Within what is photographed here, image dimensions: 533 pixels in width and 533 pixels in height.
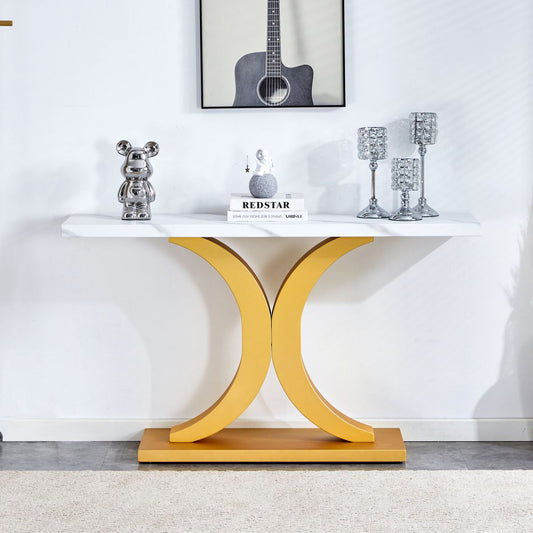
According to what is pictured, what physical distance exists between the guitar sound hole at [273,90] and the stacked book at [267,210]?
0.37m

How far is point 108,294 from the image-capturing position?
9.05 ft

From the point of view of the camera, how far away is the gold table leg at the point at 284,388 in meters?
2.55

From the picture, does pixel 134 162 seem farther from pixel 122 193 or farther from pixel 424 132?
pixel 424 132

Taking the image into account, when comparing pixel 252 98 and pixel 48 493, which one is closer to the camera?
pixel 48 493

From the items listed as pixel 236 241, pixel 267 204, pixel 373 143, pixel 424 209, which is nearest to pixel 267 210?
pixel 267 204

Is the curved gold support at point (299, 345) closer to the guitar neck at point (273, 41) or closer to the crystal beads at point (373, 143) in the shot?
the crystal beads at point (373, 143)

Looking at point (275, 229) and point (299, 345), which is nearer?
point (275, 229)

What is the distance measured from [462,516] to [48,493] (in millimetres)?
1159

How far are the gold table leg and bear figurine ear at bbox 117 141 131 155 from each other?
35 cm

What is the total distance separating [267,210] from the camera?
2.45m

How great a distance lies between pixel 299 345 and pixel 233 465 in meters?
0.43

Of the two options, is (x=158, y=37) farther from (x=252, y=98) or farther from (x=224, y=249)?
(x=224, y=249)

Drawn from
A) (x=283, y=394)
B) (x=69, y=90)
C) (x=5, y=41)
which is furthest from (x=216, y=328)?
(x=5, y=41)

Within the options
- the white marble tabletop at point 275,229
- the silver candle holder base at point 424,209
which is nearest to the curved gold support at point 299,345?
the white marble tabletop at point 275,229
